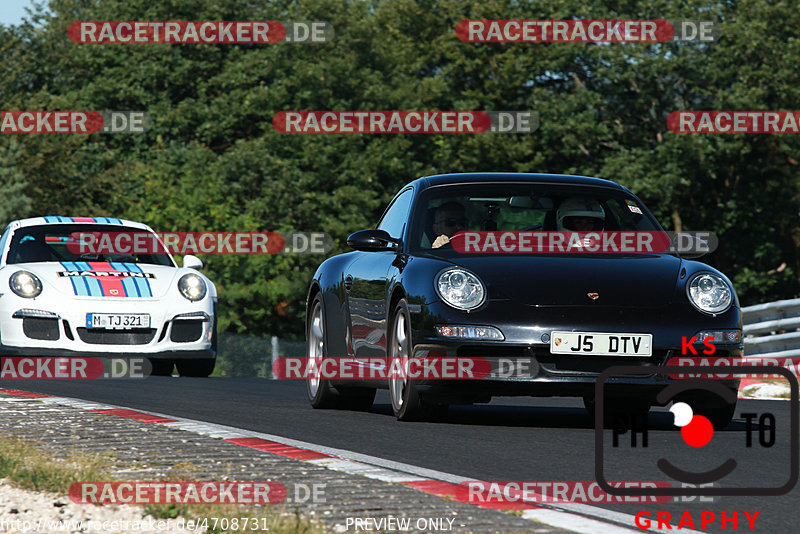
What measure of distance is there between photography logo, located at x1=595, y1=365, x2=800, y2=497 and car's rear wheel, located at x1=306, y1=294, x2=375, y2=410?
1868 mm

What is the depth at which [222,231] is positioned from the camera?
4241 cm

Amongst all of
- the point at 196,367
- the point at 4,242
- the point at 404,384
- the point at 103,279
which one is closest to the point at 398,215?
the point at 404,384

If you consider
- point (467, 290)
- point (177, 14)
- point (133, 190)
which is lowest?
point (467, 290)

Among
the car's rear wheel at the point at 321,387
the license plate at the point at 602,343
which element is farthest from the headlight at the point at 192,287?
the license plate at the point at 602,343

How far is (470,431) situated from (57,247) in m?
7.57

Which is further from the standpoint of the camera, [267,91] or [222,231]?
[267,91]

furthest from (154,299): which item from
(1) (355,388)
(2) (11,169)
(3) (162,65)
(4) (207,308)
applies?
(3) (162,65)

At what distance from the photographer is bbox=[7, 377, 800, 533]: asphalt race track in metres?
5.95

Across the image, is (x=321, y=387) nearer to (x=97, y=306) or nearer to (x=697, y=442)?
(x=97, y=306)

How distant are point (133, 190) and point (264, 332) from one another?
7.79 m

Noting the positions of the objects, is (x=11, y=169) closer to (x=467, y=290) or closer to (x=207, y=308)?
(x=207, y=308)

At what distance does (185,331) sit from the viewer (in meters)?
13.3

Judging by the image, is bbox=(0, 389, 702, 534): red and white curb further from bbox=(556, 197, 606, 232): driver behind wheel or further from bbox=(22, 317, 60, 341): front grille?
bbox=(22, 317, 60, 341): front grille

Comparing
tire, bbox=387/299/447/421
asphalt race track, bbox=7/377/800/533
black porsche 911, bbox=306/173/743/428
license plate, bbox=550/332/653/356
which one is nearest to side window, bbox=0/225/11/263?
asphalt race track, bbox=7/377/800/533
